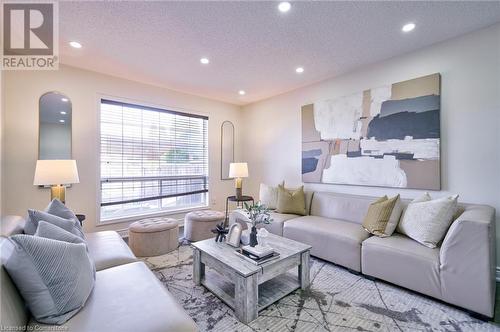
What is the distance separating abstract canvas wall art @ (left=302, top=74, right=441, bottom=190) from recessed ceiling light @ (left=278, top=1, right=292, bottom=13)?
5.90 ft

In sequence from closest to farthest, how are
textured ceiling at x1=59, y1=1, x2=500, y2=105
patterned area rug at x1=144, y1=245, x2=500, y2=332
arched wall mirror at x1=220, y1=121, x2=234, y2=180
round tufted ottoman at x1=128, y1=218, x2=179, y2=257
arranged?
patterned area rug at x1=144, y1=245, x2=500, y2=332
textured ceiling at x1=59, y1=1, x2=500, y2=105
round tufted ottoman at x1=128, y1=218, x2=179, y2=257
arched wall mirror at x1=220, y1=121, x2=234, y2=180

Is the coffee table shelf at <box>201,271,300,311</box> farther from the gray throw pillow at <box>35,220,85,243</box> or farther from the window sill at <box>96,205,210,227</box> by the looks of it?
the window sill at <box>96,205,210,227</box>

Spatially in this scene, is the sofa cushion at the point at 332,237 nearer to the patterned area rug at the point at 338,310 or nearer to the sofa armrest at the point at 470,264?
the patterned area rug at the point at 338,310

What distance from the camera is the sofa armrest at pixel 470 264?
172 cm

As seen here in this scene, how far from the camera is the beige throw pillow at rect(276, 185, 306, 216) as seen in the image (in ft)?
11.3

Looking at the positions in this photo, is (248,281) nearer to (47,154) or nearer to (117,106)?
(47,154)

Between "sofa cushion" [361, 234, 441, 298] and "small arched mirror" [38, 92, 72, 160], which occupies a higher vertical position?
"small arched mirror" [38, 92, 72, 160]

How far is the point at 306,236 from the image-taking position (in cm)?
288

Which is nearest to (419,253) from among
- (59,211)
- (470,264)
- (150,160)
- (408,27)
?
(470,264)

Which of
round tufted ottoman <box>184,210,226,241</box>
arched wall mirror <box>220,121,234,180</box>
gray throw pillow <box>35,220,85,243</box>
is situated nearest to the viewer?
gray throw pillow <box>35,220,85,243</box>

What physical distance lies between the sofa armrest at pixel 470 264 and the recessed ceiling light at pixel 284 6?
7.69 ft

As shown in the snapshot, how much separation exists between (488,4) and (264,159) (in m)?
3.60

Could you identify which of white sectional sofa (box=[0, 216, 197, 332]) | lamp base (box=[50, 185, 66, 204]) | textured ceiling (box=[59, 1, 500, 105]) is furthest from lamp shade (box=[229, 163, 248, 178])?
white sectional sofa (box=[0, 216, 197, 332])

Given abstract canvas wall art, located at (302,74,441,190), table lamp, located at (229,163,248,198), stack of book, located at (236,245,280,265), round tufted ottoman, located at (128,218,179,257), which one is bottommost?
round tufted ottoman, located at (128,218,179,257)
